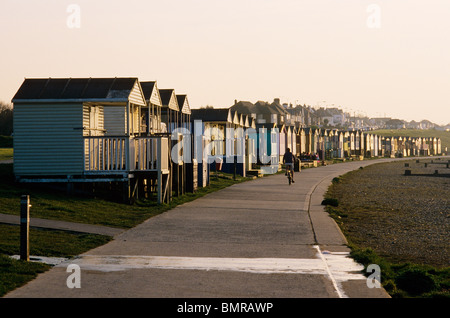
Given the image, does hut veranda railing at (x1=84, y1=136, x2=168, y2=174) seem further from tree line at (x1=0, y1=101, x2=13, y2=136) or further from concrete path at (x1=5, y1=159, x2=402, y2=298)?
tree line at (x1=0, y1=101, x2=13, y2=136)

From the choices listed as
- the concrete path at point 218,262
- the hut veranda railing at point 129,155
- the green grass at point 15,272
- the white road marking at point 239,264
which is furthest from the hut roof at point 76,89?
the green grass at point 15,272

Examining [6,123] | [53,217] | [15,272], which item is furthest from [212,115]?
[15,272]

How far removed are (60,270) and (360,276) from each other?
4.35 meters

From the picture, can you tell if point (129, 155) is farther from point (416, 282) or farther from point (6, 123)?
point (6, 123)

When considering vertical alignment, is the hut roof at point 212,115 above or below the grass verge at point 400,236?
above

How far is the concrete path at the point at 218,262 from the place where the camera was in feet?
26.6

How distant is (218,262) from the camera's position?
10156 mm

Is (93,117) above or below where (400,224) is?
above

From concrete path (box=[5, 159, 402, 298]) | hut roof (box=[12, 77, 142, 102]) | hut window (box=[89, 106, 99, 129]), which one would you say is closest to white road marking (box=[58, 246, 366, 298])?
concrete path (box=[5, 159, 402, 298])

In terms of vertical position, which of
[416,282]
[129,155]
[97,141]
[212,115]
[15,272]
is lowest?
[416,282]

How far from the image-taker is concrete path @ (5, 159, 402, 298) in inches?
319

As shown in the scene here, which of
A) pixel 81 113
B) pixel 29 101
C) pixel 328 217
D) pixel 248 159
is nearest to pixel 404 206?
pixel 328 217

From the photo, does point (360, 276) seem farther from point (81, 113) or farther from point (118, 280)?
point (81, 113)

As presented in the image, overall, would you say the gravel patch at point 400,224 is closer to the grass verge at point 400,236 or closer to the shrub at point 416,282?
the grass verge at point 400,236
